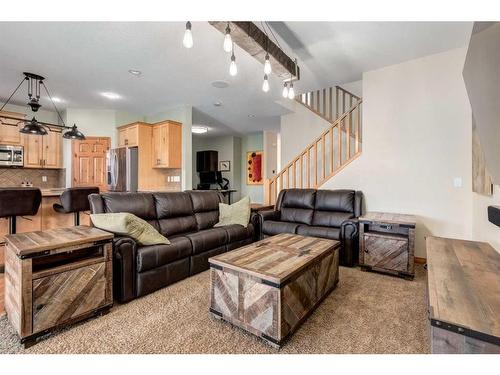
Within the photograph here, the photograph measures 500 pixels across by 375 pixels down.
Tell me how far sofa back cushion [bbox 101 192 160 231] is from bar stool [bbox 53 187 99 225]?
2.74 ft

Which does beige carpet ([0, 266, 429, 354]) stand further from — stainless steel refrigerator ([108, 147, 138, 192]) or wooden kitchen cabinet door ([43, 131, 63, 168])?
wooden kitchen cabinet door ([43, 131, 63, 168])

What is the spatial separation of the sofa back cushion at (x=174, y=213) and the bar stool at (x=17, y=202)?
1.29 m

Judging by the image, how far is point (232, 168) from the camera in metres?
7.86

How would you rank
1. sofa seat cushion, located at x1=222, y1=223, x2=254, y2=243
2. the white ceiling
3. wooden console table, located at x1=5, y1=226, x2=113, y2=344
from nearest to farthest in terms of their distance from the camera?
1. wooden console table, located at x1=5, y1=226, x2=113, y2=344
2. the white ceiling
3. sofa seat cushion, located at x1=222, y1=223, x2=254, y2=243

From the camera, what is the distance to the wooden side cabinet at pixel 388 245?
2615 mm

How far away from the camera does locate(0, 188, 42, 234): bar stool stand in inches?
98.4

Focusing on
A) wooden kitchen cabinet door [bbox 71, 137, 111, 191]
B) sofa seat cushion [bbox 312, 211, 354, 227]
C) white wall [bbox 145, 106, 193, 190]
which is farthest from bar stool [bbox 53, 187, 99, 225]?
sofa seat cushion [bbox 312, 211, 354, 227]

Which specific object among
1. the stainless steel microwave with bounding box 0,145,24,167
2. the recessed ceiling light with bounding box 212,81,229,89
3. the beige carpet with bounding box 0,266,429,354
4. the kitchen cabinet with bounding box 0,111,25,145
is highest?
the recessed ceiling light with bounding box 212,81,229,89

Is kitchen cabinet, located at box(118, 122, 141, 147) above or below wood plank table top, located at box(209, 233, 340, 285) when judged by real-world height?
above

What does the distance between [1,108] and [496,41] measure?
6739mm

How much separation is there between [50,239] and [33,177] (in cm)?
459

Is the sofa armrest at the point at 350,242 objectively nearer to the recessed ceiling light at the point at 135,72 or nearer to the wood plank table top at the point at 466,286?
the wood plank table top at the point at 466,286

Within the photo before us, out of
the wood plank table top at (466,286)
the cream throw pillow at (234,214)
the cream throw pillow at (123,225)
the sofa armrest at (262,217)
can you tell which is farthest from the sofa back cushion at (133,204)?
the wood plank table top at (466,286)
